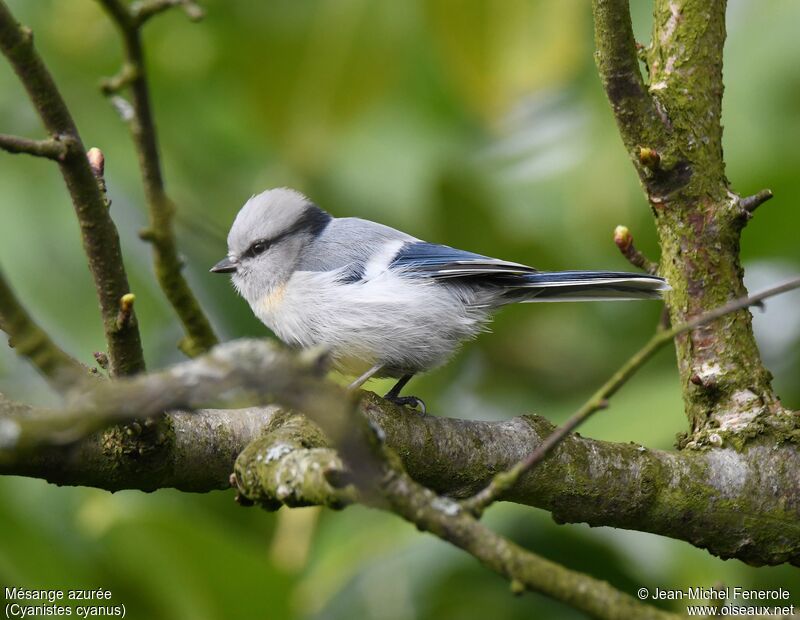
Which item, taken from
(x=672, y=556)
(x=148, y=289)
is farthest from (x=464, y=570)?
(x=148, y=289)

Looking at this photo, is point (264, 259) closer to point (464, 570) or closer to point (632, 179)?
point (464, 570)

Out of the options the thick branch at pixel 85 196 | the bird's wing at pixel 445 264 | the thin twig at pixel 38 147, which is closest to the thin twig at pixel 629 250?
the bird's wing at pixel 445 264

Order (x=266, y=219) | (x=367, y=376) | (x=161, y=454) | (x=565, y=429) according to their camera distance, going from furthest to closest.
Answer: (x=266, y=219), (x=367, y=376), (x=161, y=454), (x=565, y=429)

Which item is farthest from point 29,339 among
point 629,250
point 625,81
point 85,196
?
point 629,250

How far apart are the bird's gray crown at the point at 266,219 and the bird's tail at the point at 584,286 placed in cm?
85

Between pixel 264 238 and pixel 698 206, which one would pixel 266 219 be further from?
pixel 698 206

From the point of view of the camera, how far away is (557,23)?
307cm

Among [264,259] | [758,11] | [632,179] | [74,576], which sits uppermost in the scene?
[758,11]

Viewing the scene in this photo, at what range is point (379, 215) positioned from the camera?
14.0 ft

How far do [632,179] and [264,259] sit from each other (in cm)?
159

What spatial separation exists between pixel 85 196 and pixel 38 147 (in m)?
0.12

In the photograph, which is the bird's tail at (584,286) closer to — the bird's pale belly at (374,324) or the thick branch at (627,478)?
the bird's pale belly at (374,324)

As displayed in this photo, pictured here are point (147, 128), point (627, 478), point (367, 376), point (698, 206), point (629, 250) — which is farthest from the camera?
point (367, 376)

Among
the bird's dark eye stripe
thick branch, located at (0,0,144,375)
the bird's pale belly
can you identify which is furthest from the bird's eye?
thick branch, located at (0,0,144,375)
